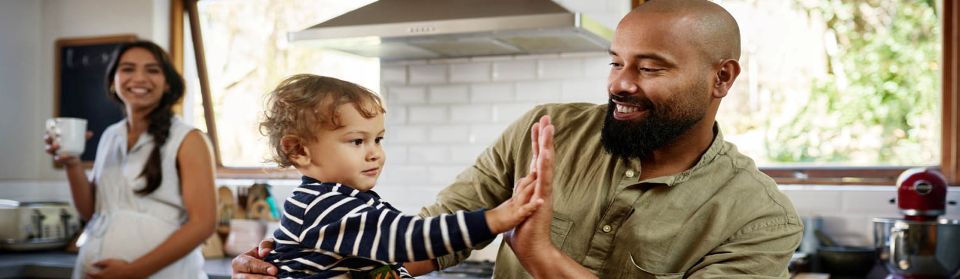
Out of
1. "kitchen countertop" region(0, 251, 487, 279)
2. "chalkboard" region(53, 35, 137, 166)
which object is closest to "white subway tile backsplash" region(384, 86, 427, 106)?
"kitchen countertop" region(0, 251, 487, 279)

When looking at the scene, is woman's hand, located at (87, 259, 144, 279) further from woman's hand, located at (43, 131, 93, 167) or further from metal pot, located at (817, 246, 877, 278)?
metal pot, located at (817, 246, 877, 278)

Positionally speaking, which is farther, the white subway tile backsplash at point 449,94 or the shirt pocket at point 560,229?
the white subway tile backsplash at point 449,94

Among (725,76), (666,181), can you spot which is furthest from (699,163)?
(725,76)

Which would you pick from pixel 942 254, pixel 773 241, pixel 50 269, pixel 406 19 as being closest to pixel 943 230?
pixel 942 254

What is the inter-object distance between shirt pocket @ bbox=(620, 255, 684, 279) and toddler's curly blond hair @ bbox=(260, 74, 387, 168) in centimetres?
56

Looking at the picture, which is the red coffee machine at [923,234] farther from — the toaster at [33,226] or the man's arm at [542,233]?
the toaster at [33,226]

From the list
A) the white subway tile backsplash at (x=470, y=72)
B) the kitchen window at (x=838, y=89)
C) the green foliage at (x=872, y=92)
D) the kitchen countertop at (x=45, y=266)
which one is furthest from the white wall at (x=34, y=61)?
the green foliage at (x=872, y=92)

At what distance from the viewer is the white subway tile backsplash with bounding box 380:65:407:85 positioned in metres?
4.04

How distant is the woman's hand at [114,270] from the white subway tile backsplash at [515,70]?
67.4 inches

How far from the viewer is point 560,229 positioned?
1.80 metres

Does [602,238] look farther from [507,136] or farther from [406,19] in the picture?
[406,19]

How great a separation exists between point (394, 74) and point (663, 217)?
247cm

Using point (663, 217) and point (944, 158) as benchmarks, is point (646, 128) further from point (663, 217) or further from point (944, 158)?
point (944, 158)

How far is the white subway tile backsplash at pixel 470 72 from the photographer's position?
12.8ft
